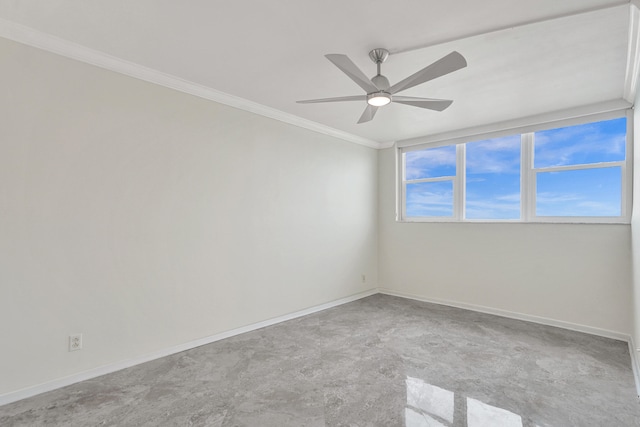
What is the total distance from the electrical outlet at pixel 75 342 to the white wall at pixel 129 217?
38 mm

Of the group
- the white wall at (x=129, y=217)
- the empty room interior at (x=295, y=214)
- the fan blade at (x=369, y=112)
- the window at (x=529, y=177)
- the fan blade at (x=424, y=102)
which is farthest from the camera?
the window at (x=529, y=177)

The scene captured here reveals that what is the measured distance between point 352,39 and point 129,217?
2.19 m

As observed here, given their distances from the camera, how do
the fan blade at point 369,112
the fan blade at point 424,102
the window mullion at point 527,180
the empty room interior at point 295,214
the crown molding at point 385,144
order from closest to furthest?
the empty room interior at point 295,214
the fan blade at point 424,102
the fan blade at point 369,112
the window mullion at point 527,180
the crown molding at point 385,144

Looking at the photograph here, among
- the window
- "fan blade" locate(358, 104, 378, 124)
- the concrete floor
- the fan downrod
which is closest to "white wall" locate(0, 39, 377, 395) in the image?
the concrete floor

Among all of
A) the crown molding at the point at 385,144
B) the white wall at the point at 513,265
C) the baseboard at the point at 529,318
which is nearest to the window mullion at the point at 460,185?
the white wall at the point at 513,265

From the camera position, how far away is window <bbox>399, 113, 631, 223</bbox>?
3.39 meters

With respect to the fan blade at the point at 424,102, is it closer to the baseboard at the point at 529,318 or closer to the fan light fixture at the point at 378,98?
the fan light fixture at the point at 378,98

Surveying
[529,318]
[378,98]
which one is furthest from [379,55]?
[529,318]

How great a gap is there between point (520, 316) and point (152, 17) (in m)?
4.64

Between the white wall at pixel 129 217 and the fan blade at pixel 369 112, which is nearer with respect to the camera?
the white wall at pixel 129 217

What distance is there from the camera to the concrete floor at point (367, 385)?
1.95 metres

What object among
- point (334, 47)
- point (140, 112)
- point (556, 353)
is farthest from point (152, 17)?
point (556, 353)

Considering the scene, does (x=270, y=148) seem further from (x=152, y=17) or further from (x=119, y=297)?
(x=119, y=297)

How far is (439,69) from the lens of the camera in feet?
6.70
